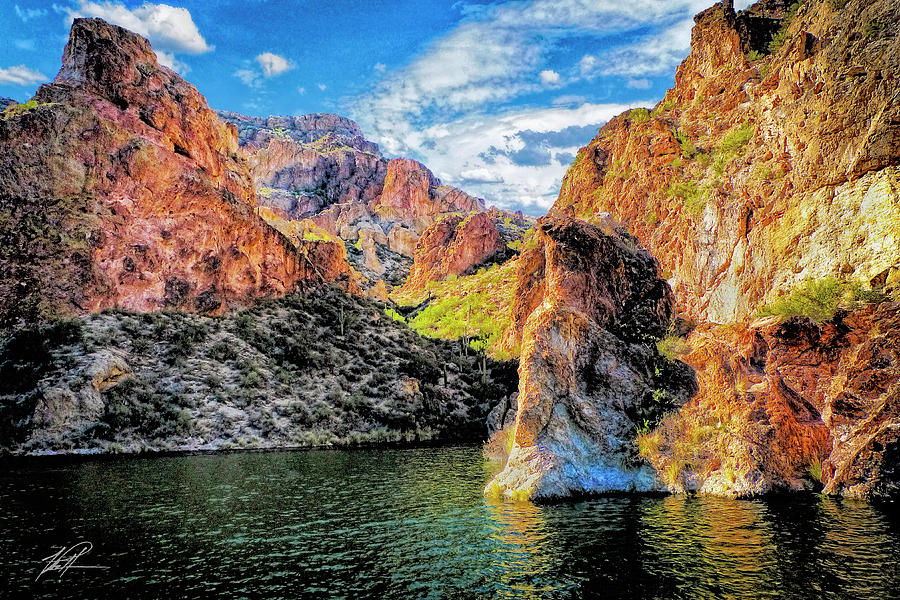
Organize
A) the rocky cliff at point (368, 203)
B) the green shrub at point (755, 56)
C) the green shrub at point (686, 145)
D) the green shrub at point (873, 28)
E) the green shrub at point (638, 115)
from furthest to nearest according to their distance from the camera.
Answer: the rocky cliff at point (368, 203) < the green shrub at point (638, 115) < the green shrub at point (755, 56) < the green shrub at point (686, 145) < the green shrub at point (873, 28)

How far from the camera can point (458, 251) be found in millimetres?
117875

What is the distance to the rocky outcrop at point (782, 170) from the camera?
959 inches

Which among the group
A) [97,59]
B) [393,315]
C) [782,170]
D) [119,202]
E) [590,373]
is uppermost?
[97,59]

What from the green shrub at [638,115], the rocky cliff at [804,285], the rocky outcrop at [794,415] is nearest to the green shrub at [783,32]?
the rocky cliff at [804,285]

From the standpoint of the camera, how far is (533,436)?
21.6m

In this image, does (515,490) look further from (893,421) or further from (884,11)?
(884,11)

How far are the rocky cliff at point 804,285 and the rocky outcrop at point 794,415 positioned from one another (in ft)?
0.17

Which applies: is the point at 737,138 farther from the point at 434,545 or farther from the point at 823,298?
the point at 434,545

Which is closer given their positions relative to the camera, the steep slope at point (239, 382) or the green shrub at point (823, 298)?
the green shrub at point (823, 298)

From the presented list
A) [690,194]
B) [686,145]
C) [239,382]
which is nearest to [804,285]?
[690,194]

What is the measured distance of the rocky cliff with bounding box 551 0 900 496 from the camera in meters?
20.4

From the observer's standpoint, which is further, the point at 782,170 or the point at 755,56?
the point at 755,56

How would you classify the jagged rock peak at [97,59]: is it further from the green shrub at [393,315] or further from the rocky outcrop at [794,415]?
the rocky outcrop at [794,415]

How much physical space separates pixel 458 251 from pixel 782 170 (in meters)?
88.1
